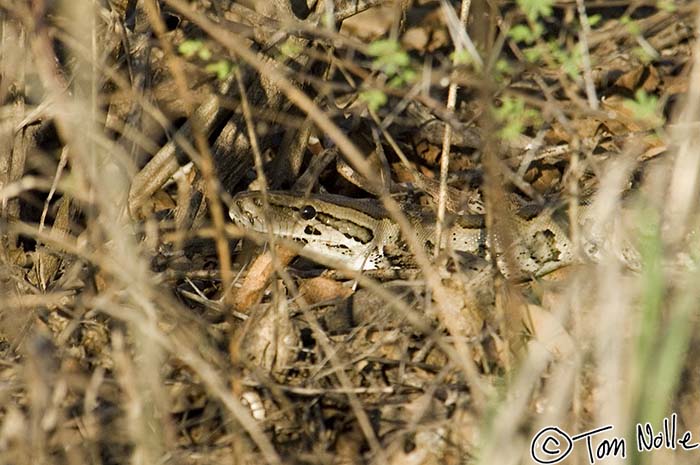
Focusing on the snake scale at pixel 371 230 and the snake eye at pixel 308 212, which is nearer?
the snake scale at pixel 371 230

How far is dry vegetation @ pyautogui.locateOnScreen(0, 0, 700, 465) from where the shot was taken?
354 cm

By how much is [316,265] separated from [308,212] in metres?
0.38

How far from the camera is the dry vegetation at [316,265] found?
3.54 metres

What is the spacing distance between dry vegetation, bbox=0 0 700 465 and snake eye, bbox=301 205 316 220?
0.31 m

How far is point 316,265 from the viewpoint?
6.49 m
